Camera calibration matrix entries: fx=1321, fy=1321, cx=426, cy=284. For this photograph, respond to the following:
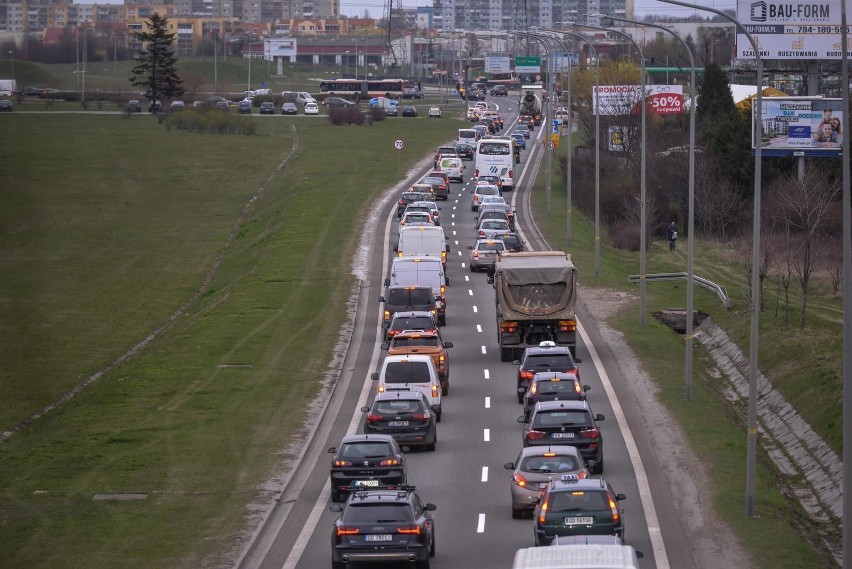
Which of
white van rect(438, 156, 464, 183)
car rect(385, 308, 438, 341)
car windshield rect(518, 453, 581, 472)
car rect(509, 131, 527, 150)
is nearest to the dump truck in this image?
car rect(385, 308, 438, 341)

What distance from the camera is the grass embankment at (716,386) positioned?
2441 cm

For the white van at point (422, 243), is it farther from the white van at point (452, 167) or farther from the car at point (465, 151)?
the car at point (465, 151)

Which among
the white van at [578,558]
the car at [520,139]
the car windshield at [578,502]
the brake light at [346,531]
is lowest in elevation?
the brake light at [346,531]

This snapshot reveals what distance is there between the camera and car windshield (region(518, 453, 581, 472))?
2366 centimetres

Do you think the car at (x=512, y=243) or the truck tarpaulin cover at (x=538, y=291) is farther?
the car at (x=512, y=243)

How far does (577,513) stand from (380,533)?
304cm

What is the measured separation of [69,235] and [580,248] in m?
30.3

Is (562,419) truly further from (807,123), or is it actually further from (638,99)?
(638,99)

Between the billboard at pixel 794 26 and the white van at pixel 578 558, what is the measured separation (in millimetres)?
61725

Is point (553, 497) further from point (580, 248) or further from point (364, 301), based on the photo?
point (580, 248)

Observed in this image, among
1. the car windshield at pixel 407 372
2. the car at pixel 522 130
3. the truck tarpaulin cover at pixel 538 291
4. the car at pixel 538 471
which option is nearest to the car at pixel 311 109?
the car at pixel 522 130

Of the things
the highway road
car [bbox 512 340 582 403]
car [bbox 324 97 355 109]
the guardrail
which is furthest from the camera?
car [bbox 324 97 355 109]

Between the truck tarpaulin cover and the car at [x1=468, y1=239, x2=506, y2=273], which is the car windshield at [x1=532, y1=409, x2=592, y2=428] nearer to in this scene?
the truck tarpaulin cover

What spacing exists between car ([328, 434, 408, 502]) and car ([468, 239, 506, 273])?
3275cm
